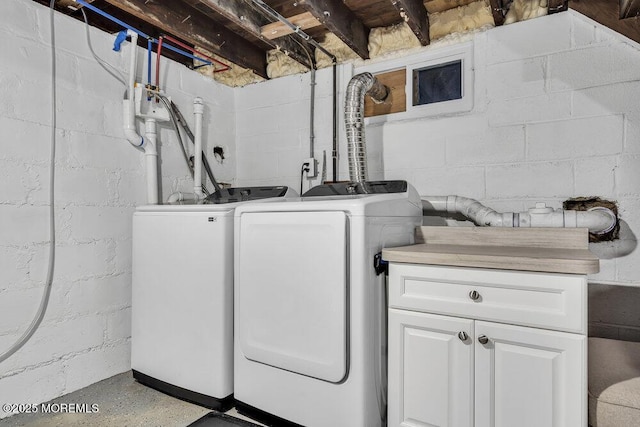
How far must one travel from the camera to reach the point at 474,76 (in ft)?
7.29

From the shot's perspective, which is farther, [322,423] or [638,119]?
[638,119]

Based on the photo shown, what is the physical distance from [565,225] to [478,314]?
2.48 ft

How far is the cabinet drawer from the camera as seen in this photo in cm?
121

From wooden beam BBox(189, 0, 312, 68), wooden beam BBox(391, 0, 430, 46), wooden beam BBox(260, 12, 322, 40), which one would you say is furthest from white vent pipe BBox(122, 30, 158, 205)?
wooden beam BBox(391, 0, 430, 46)

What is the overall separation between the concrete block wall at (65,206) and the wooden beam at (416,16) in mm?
1600

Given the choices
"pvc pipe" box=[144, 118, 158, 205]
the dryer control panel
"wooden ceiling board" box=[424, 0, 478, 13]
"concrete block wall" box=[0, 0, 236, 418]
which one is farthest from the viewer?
"pvc pipe" box=[144, 118, 158, 205]

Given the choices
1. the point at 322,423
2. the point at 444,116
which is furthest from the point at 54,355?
the point at 444,116

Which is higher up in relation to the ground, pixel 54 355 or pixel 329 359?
pixel 329 359

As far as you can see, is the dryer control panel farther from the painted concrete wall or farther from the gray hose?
the gray hose

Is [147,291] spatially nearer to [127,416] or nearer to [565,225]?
[127,416]

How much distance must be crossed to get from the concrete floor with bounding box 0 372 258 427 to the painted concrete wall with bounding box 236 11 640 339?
1.75m

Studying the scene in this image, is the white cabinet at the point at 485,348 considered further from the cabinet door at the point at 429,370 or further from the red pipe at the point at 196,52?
the red pipe at the point at 196,52

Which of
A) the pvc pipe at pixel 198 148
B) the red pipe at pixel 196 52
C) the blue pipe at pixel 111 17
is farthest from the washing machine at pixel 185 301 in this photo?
the red pipe at pixel 196 52

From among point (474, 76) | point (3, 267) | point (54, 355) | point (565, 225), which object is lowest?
point (54, 355)
